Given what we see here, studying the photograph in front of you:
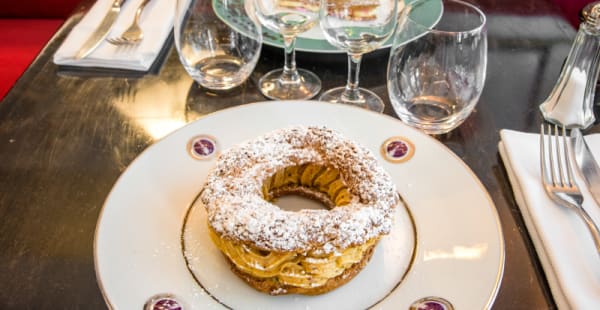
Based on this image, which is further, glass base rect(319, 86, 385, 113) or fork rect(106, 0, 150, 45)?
fork rect(106, 0, 150, 45)

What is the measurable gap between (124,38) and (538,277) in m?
1.11

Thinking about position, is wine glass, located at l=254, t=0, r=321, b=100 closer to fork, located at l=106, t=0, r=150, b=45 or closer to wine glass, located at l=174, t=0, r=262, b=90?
wine glass, located at l=174, t=0, r=262, b=90

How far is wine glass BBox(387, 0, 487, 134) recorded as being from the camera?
3.40 ft

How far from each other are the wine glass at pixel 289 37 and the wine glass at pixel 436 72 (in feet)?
0.69

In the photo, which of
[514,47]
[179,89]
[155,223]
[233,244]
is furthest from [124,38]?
[514,47]

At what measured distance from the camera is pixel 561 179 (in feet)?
3.12

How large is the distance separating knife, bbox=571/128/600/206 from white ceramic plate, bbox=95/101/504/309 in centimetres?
21

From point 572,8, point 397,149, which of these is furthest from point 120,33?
point 572,8

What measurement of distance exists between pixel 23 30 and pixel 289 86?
4.45ft

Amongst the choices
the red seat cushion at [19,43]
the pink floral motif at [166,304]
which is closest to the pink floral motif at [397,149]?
the pink floral motif at [166,304]

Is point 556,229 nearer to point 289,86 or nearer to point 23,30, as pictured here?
point 289,86

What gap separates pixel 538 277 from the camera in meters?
0.85

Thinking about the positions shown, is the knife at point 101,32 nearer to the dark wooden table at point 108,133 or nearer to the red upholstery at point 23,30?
the dark wooden table at point 108,133

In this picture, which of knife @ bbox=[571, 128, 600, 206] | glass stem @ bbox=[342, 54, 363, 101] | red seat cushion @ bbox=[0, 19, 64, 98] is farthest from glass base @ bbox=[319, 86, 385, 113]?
red seat cushion @ bbox=[0, 19, 64, 98]
